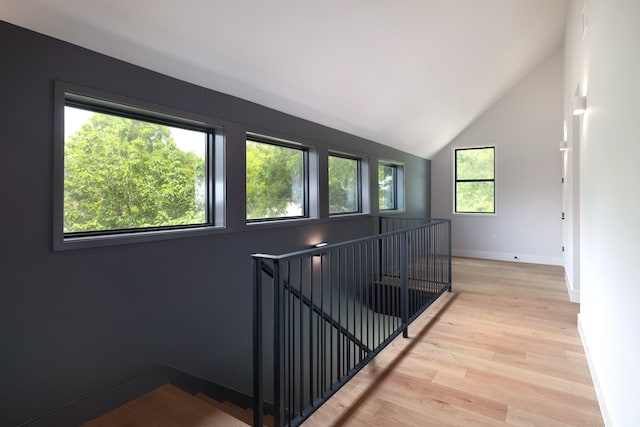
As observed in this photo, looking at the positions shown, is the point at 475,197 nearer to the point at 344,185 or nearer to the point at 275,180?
the point at 344,185

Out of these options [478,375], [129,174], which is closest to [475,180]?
[478,375]

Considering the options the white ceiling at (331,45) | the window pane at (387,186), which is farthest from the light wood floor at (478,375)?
the white ceiling at (331,45)

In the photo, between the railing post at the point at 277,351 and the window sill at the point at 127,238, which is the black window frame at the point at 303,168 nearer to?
the window sill at the point at 127,238

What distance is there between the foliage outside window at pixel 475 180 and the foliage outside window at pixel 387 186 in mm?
1690

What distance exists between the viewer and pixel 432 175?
23.1 ft

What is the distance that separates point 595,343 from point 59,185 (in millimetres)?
3256

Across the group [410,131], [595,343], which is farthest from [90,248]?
[410,131]

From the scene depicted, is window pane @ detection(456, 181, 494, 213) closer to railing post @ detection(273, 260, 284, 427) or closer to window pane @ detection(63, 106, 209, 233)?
window pane @ detection(63, 106, 209, 233)

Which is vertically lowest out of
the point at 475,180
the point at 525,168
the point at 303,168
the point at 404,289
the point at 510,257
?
the point at 510,257

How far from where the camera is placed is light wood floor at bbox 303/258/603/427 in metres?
1.91

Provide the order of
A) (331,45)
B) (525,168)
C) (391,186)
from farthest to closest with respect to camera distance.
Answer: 1. (525,168)
2. (391,186)
3. (331,45)

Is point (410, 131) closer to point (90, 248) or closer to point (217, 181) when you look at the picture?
point (217, 181)

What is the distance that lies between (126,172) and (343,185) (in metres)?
2.76

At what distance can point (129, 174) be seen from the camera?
224 cm
